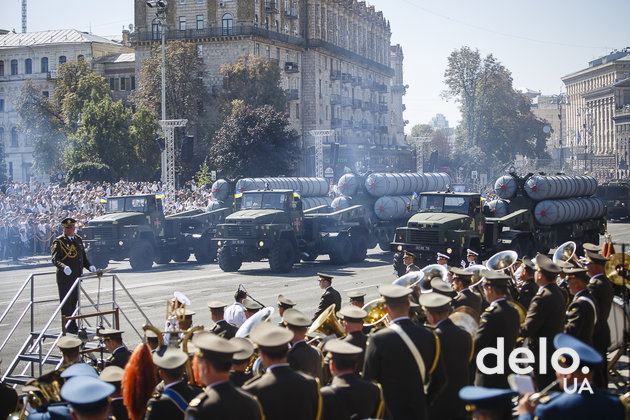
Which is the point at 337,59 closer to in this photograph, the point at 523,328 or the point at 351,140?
the point at 351,140

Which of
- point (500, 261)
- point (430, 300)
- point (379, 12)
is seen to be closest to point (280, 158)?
point (500, 261)

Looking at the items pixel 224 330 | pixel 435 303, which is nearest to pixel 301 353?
pixel 435 303

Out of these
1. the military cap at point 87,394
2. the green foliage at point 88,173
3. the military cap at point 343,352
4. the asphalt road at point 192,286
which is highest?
the green foliage at point 88,173

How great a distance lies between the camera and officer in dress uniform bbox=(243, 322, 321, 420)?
5074 millimetres

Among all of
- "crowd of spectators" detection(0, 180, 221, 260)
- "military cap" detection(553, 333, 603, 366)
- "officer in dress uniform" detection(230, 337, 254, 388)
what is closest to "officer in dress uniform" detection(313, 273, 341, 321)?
"officer in dress uniform" detection(230, 337, 254, 388)

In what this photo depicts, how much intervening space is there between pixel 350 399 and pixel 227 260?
20.2 m

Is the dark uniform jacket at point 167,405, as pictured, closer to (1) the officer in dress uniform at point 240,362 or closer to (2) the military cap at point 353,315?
(1) the officer in dress uniform at point 240,362

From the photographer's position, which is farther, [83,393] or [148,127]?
[148,127]

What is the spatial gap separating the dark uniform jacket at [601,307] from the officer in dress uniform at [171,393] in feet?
16.8

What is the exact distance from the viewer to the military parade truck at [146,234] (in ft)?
86.5

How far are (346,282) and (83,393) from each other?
17.7 m

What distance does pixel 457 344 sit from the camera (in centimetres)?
655

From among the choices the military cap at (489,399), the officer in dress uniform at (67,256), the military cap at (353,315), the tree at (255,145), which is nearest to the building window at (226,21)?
the tree at (255,145)

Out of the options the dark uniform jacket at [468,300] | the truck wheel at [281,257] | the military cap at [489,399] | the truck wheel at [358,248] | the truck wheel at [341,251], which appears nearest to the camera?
the military cap at [489,399]
